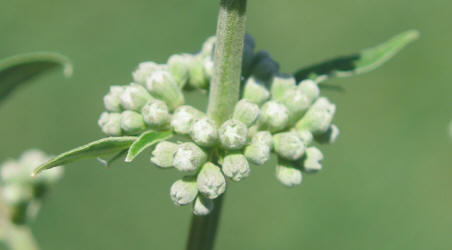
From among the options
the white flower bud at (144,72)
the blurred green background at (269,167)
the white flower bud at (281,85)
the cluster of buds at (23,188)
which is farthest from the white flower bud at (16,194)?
the blurred green background at (269,167)

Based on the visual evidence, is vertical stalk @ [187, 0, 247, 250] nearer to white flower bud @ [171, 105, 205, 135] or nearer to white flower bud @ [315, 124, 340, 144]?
white flower bud @ [171, 105, 205, 135]

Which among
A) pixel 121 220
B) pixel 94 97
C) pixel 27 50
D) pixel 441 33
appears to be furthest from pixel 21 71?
pixel 441 33

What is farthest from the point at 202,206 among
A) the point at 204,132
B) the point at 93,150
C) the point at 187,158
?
the point at 93,150

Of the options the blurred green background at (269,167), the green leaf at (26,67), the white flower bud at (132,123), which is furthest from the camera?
the blurred green background at (269,167)

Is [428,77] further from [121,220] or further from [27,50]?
[27,50]

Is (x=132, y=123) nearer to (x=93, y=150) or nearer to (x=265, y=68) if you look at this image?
(x=93, y=150)

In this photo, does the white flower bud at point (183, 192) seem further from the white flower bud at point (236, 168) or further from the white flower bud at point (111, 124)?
the white flower bud at point (111, 124)

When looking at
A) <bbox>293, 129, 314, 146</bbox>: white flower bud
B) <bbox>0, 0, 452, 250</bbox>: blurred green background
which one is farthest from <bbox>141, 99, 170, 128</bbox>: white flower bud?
<bbox>0, 0, 452, 250</bbox>: blurred green background
